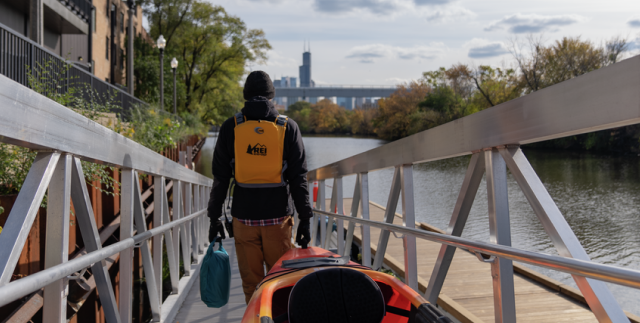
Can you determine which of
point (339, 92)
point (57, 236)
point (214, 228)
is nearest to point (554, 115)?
point (57, 236)

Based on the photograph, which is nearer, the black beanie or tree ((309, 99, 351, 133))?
the black beanie

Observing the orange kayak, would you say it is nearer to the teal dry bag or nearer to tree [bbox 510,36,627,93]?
the teal dry bag

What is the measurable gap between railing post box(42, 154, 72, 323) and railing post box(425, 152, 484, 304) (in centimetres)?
174

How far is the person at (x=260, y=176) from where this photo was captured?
3.11 metres

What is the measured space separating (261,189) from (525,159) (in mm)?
1816

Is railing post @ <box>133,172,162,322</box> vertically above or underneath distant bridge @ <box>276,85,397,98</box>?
underneath

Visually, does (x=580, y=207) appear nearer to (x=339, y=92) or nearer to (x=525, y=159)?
(x=525, y=159)

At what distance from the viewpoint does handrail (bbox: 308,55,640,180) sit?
1375mm

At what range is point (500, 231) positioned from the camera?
1988 mm

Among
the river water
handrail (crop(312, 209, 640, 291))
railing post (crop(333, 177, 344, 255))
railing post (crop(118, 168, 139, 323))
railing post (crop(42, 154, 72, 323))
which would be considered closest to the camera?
handrail (crop(312, 209, 640, 291))

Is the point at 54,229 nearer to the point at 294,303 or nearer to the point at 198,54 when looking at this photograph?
the point at 294,303

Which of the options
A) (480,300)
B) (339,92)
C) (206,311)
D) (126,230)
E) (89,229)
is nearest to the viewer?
(89,229)

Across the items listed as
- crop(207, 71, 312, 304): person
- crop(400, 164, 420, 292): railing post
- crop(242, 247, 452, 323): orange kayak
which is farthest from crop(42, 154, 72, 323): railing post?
crop(400, 164, 420, 292): railing post

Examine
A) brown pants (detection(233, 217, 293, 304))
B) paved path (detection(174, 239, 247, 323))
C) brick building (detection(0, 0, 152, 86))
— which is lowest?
paved path (detection(174, 239, 247, 323))
